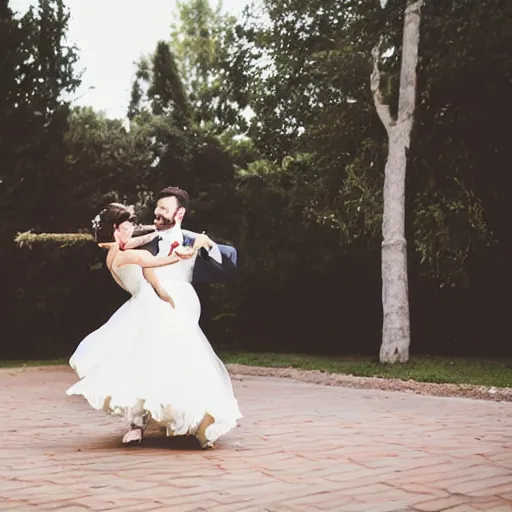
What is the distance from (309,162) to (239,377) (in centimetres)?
825

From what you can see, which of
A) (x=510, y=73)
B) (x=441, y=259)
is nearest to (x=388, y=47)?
(x=510, y=73)

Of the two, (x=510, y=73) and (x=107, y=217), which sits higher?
(x=510, y=73)

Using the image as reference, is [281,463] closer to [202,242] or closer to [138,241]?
[202,242]

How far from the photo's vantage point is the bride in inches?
205

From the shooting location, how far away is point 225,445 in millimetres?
5555

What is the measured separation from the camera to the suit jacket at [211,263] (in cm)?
549

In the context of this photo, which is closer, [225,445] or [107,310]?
[225,445]

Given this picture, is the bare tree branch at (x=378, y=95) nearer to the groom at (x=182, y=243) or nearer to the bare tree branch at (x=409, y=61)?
the bare tree branch at (x=409, y=61)

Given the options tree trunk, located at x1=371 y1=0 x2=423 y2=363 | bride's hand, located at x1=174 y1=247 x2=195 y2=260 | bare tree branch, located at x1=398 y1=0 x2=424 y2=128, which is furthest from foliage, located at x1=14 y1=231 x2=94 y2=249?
bride's hand, located at x1=174 y1=247 x2=195 y2=260

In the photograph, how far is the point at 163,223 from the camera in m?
5.54

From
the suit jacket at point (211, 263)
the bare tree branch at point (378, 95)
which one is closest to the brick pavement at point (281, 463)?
the suit jacket at point (211, 263)

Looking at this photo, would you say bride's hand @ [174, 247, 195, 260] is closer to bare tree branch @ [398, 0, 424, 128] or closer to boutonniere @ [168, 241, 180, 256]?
boutonniere @ [168, 241, 180, 256]

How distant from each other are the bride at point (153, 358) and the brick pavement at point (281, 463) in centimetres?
26

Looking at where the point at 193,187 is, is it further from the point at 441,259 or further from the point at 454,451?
the point at 454,451
